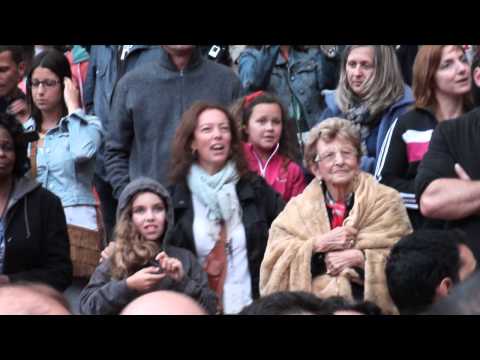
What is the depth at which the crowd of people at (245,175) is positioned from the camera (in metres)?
4.53

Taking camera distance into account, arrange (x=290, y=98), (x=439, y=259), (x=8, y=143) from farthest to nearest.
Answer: (x=290, y=98) < (x=8, y=143) < (x=439, y=259)

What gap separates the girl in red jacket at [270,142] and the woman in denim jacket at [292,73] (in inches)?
16.1

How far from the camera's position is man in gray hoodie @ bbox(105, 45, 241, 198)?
5367 mm

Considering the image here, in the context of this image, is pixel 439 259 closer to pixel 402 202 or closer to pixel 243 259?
pixel 402 202

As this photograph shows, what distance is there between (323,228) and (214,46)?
→ 5.50 ft

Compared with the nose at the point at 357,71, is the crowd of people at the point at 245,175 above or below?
below

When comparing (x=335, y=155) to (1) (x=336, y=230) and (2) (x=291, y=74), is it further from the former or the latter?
(2) (x=291, y=74)

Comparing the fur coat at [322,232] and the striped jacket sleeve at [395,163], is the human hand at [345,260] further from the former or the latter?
the striped jacket sleeve at [395,163]

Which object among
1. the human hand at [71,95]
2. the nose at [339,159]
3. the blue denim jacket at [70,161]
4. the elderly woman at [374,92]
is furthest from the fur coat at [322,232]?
the human hand at [71,95]

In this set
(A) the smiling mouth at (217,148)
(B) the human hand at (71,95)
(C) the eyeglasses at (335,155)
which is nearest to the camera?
(C) the eyeglasses at (335,155)

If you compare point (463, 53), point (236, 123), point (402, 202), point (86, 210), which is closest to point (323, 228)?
point (402, 202)

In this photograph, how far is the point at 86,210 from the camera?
556cm

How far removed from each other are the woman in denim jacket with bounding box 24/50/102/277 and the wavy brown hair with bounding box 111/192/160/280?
2.14ft
